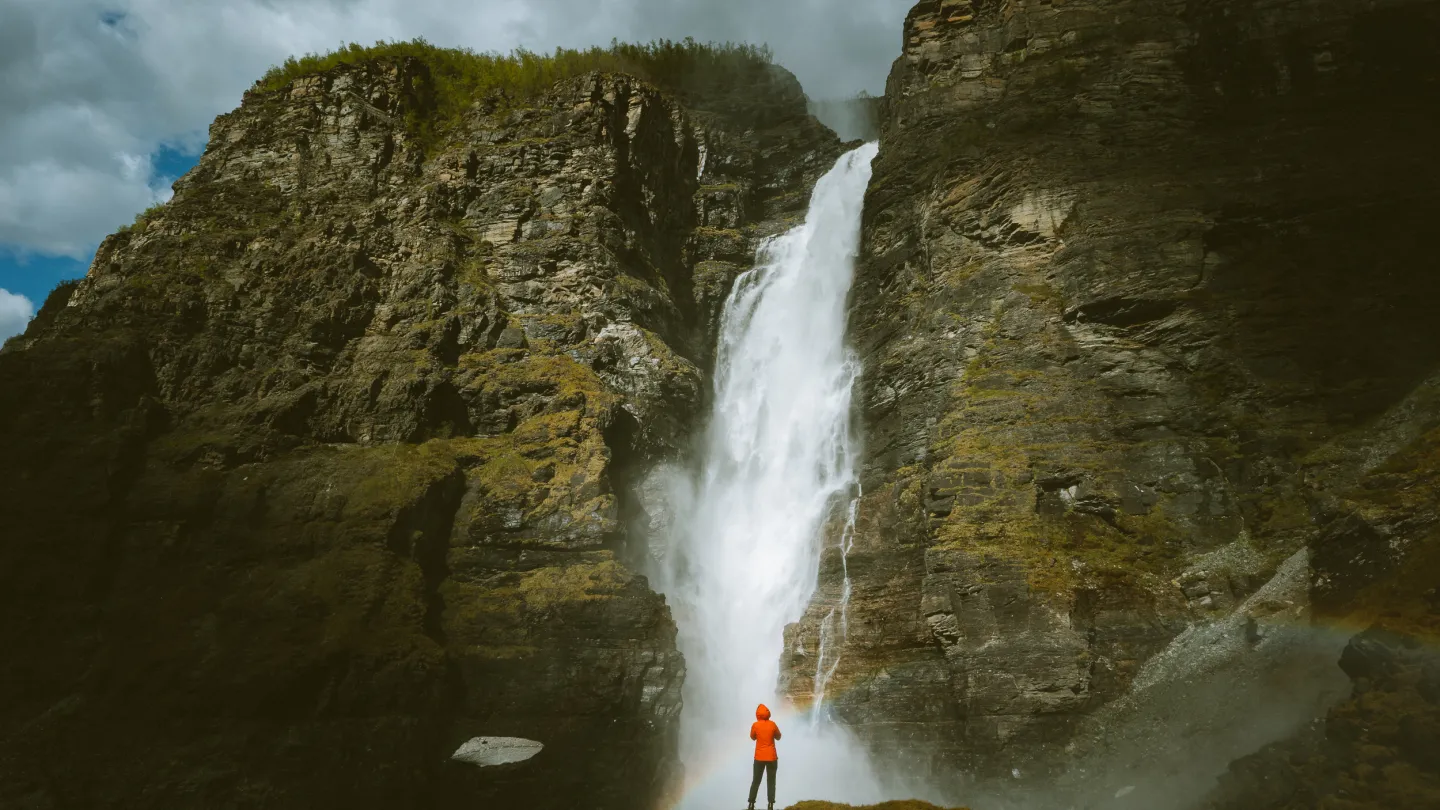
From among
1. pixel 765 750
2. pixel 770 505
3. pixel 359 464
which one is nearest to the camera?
pixel 765 750

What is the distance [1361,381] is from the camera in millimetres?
20000

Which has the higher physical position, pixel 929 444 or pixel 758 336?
pixel 758 336

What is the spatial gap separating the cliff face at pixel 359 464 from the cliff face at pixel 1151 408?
24.9ft

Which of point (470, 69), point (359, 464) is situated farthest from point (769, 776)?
point (470, 69)

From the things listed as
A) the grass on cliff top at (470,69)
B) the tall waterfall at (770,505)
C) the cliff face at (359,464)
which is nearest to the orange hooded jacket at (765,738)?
the tall waterfall at (770,505)

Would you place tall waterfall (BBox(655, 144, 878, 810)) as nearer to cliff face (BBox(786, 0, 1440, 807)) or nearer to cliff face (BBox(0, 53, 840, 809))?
cliff face (BBox(786, 0, 1440, 807))

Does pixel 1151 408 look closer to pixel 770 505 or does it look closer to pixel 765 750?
pixel 770 505

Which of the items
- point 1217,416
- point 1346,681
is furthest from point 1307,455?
point 1346,681

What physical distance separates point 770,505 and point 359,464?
44.4 ft

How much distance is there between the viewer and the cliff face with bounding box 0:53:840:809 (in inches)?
764

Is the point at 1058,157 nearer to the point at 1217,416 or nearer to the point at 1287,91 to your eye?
the point at 1287,91

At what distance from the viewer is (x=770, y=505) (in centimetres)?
2994

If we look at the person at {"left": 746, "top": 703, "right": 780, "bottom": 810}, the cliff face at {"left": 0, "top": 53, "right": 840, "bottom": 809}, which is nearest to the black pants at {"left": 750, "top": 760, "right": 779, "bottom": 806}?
the person at {"left": 746, "top": 703, "right": 780, "bottom": 810}

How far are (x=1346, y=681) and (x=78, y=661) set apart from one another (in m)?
26.0
